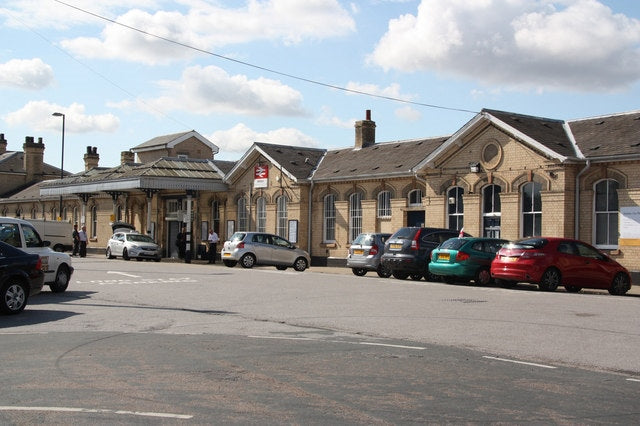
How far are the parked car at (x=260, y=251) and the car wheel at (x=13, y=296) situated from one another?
56.3 feet

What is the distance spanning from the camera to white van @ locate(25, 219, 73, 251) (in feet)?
142

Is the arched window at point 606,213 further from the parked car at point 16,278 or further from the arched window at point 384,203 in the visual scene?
the parked car at point 16,278

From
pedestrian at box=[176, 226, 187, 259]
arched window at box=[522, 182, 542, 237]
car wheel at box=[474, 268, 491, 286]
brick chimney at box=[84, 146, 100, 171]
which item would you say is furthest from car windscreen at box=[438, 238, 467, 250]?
brick chimney at box=[84, 146, 100, 171]

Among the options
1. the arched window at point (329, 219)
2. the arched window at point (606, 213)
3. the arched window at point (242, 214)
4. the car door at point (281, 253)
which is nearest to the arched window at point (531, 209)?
the arched window at point (606, 213)

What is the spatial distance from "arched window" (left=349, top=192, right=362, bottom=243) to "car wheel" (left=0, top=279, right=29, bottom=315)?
74.7ft

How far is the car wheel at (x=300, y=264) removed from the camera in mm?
32275

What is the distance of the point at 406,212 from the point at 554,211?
801 cm

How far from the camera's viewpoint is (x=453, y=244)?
2342 centimetres

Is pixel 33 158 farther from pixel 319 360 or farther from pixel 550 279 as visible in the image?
pixel 319 360

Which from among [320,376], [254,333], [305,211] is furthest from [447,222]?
[320,376]

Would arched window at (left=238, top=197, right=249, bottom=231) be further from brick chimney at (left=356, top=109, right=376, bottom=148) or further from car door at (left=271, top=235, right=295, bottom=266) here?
car door at (left=271, top=235, right=295, bottom=266)

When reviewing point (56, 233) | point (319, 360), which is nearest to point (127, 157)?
point (56, 233)

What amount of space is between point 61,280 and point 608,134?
18703 mm

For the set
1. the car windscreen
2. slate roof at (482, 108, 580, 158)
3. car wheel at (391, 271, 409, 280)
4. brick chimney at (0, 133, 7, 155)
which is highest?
brick chimney at (0, 133, 7, 155)
